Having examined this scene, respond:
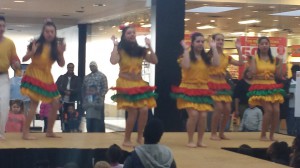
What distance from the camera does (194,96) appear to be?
8375mm

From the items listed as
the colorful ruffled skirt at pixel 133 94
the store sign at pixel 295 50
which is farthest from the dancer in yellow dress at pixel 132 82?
the store sign at pixel 295 50

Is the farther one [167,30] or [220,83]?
[167,30]

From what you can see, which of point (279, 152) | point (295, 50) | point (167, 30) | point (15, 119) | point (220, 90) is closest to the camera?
point (279, 152)

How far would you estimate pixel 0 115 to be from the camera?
8.31m

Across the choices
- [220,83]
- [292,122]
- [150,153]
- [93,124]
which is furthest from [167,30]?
[150,153]

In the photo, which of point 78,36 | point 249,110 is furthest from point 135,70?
point 78,36

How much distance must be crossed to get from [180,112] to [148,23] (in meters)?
2.14

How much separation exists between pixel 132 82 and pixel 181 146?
41.7 inches

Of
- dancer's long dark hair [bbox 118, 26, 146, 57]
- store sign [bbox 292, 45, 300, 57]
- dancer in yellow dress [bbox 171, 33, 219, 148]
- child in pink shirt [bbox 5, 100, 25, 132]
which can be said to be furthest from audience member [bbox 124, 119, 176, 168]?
store sign [bbox 292, 45, 300, 57]

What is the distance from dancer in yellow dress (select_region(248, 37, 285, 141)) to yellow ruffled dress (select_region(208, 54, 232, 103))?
0.38 meters

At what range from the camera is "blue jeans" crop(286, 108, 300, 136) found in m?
12.5

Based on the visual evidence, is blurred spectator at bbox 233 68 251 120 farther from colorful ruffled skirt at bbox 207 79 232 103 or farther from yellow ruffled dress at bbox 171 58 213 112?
yellow ruffled dress at bbox 171 58 213 112

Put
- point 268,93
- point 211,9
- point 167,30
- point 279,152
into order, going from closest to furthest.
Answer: point 279,152 → point 268,93 → point 167,30 → point 211,9

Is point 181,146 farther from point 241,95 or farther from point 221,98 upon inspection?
point 241,95
